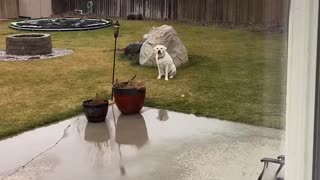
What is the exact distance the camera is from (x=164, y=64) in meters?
5.88

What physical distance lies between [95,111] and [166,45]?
8.72ft

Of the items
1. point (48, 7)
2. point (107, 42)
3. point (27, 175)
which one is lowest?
point (27, 175)

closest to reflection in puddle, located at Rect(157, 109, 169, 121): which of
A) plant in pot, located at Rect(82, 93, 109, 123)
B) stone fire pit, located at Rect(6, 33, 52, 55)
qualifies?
plant in pot, located at Rect(82, 93, 109, 123)

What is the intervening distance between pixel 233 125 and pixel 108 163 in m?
1.23

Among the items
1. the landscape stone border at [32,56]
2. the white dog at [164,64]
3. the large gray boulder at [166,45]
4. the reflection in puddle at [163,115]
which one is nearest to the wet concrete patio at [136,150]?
the reflection in puddle at [163,115]

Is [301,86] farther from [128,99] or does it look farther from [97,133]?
[128,99]

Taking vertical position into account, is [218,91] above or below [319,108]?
below

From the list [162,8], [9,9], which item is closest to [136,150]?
[162,8]

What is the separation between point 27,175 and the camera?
9.89ft

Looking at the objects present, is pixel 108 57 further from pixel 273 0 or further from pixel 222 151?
pixel 273 0

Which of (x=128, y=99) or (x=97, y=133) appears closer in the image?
(x=97, y=133)

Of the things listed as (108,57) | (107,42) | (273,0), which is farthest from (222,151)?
(107,42)

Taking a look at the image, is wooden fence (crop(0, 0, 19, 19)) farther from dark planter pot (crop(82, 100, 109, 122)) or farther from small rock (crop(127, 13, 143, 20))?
dark planter pot (crop(82, 100, 109, 122))

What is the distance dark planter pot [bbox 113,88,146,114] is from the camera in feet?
14.5
